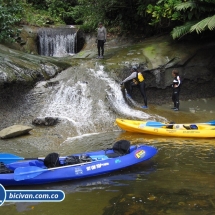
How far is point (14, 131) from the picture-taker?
30.2ft

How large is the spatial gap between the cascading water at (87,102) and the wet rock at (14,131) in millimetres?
1347

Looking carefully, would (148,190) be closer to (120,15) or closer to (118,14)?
(120,15)

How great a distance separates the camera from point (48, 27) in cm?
1878

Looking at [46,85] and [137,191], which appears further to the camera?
[46,85]

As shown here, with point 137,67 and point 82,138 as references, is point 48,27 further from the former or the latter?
point 82,138

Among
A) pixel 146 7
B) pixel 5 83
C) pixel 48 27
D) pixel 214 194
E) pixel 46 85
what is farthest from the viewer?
pixel 48 27

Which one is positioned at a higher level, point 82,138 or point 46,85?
point 46,85

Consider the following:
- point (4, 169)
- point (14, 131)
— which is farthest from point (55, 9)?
point (4, 169)

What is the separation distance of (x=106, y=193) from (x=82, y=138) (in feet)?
12.1

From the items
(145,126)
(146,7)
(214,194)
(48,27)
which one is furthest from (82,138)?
(48,27)

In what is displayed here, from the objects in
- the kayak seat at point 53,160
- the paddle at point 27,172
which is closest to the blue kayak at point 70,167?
the paddle at point 27,172

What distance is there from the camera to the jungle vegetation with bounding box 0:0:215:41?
1291 cm

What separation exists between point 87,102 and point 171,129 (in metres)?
3.40

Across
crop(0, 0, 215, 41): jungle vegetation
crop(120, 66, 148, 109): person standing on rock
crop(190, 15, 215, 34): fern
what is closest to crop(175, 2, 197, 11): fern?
crop(0, 0, 215, 41): jungle vegetation
